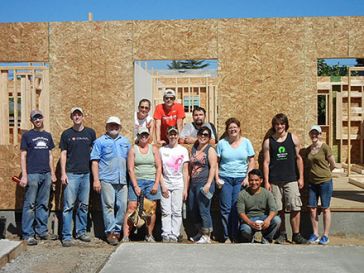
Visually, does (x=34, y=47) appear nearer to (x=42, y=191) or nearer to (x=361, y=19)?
(x=42, y=191)

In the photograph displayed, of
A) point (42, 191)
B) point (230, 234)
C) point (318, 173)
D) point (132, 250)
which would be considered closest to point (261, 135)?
point (318, 173)

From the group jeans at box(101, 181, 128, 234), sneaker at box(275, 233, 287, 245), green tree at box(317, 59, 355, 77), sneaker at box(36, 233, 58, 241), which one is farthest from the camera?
→ green tree at box(317, 59, 355, 77)

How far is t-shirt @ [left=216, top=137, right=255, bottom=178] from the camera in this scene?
6.07 meters

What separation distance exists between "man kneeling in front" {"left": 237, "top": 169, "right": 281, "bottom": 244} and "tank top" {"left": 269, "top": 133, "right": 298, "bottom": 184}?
0.93 ft

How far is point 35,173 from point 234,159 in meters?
2.48

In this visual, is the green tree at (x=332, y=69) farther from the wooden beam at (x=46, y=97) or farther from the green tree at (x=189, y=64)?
the wooden beam at (x=46, y=97)

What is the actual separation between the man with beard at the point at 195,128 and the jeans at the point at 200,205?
0.62 metres

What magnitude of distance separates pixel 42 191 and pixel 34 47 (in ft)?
6.88

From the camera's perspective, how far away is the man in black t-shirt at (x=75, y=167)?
6.15 metres

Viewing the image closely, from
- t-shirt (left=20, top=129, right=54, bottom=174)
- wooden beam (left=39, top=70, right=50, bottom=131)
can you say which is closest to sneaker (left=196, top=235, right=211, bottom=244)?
t-shirt (left=20, top=129, right=54, bottom=174)

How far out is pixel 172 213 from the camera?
6.12m

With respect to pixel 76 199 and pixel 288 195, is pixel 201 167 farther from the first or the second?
pixel 76 199

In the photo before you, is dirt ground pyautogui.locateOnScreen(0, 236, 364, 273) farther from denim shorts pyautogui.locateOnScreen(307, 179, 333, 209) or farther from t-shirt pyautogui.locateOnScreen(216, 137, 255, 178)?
t-shirt pyautogui.locateOnScreen(216, 137, 255, 178)

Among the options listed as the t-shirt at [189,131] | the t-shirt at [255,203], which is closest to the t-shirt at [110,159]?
the t-shirt at [189,131]
